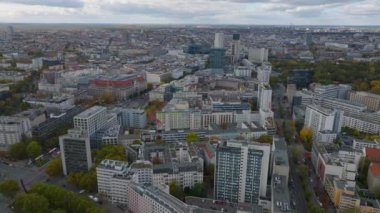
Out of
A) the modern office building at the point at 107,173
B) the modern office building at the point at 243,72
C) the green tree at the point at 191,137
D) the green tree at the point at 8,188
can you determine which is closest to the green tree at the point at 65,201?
the modern office building at the point at 107,173

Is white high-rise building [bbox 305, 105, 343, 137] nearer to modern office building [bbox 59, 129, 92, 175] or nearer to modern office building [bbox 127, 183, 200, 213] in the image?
modern office building [bbox 127, 183, 200, 213]

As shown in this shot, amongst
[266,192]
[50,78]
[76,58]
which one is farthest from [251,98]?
[76,58]

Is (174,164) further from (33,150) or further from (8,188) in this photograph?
(33,150)

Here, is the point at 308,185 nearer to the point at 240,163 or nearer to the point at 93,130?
the point at 240,163

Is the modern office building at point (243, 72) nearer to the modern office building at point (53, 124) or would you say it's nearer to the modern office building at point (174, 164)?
the modern office building at point (53, 124)

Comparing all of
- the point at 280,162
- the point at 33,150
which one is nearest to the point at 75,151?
the point at 33,150

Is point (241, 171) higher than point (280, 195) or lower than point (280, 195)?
higher

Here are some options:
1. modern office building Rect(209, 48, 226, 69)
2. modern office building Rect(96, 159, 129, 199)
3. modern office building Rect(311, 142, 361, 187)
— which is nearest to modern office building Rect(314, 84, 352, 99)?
modern office building Rect(311, 142, 361, 187)
